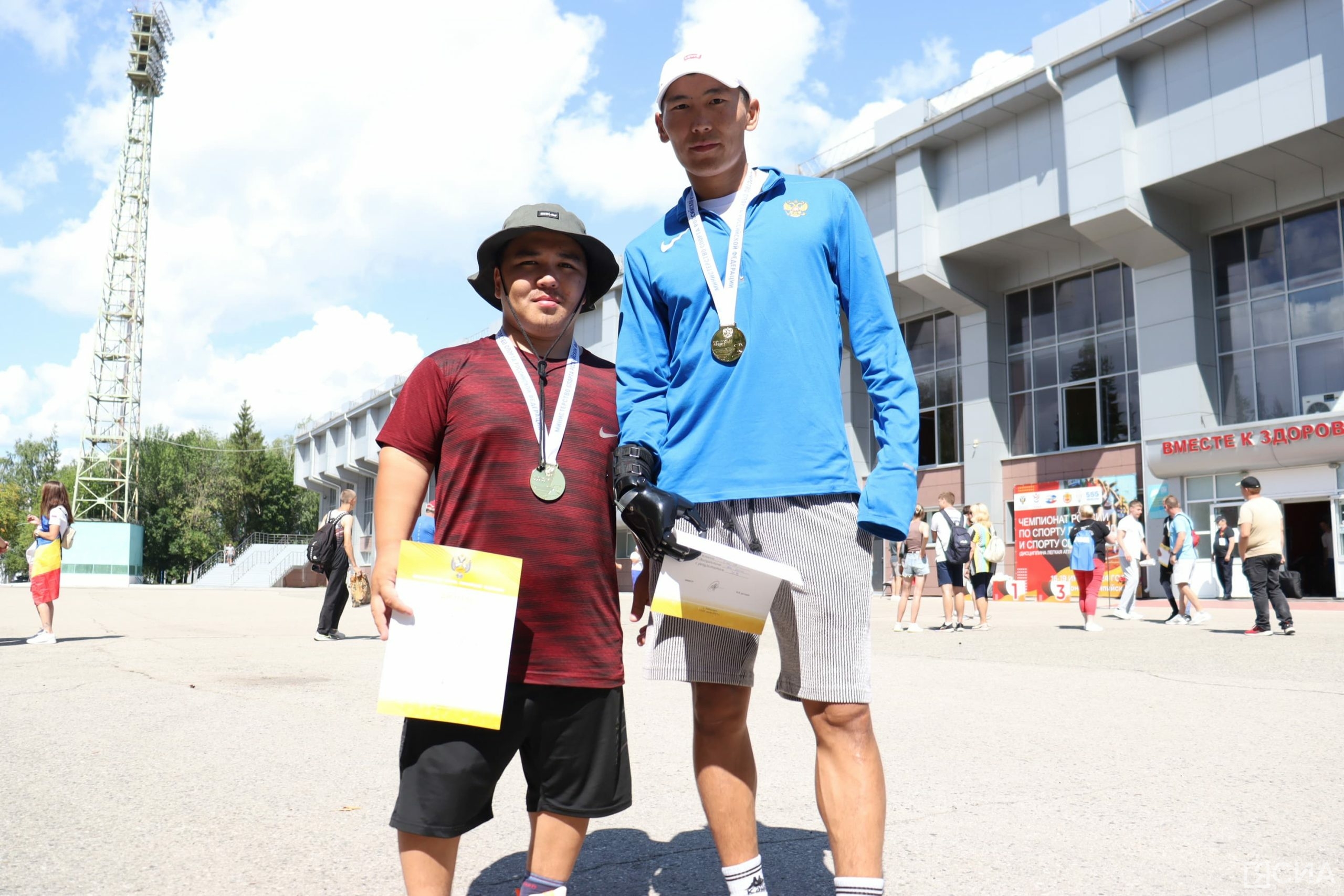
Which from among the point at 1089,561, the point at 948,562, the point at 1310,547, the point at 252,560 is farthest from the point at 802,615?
the point at 252,560

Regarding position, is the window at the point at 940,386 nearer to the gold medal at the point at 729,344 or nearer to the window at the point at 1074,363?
the window at the point at 1074,363

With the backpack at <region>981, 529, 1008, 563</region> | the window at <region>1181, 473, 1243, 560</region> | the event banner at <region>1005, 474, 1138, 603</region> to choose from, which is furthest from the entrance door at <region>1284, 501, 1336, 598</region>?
the backpack at <region>981, 529, 1008, 563</region>

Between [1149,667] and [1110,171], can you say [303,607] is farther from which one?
[1110,171]

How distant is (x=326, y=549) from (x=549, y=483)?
10.0m

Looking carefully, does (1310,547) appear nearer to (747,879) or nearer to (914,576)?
(914,576)

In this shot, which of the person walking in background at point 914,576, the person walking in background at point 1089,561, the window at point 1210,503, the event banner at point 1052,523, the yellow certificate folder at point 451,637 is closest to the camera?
the yellow certificate folder at point 451,637

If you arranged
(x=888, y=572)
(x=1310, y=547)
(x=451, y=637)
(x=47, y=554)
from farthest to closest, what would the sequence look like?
(x=888, y=572) < (x=1310, y=547) < (x=47, y=554) < (x=451, y=637)

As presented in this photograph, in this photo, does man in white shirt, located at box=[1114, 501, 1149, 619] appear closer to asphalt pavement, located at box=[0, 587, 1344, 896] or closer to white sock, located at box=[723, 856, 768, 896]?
asphalt pavement, located at box=[0, 587, 1344, 896]

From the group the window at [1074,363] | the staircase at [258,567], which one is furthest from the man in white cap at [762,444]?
the staircase at [258,567]

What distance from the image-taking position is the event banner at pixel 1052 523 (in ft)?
85.5

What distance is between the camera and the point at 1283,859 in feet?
9.46

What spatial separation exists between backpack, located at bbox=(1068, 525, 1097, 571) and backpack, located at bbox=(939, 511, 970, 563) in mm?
1453

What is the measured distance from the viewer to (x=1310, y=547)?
25266 millimetres

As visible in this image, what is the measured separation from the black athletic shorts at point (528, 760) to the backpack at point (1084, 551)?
11.9 m
